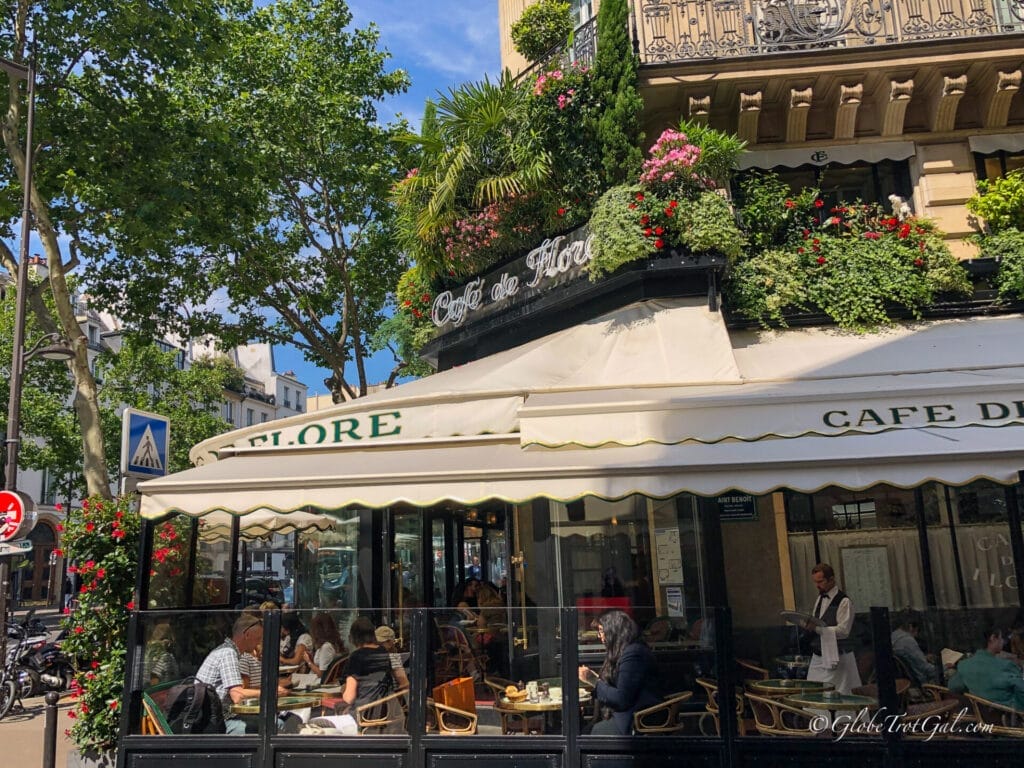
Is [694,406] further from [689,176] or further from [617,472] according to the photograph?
[689,176]

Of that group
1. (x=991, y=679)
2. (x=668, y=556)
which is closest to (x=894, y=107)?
(x=668, y=556)

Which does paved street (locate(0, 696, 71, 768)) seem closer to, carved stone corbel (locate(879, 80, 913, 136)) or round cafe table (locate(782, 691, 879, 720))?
round cafe table (locate(782, 691, 879, 720))

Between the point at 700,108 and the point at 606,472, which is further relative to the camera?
the point at 700,108

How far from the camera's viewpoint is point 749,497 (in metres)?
9.73

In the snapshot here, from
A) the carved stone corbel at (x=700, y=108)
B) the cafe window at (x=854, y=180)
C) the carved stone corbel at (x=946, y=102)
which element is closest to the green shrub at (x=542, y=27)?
the carved stone corbel at (x=700, y=108)

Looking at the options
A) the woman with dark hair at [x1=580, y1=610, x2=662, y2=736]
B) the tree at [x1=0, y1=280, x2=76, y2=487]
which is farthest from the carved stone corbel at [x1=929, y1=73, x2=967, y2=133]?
the tree at [x1=0, y1=280, x2=76, y2=487]

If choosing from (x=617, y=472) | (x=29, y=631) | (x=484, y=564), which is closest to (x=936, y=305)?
(x=617, y=472)

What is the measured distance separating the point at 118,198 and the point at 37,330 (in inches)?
770

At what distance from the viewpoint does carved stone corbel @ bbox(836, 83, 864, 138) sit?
10.1 metres

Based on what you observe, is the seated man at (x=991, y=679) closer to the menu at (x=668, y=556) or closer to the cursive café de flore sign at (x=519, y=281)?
the menu at (x=668, y=556)

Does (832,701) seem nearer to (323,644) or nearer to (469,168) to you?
(323,644)

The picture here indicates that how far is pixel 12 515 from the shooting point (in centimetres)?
1072

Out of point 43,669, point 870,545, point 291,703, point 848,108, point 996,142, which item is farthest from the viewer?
point 43,669

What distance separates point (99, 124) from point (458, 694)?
12666 mm
